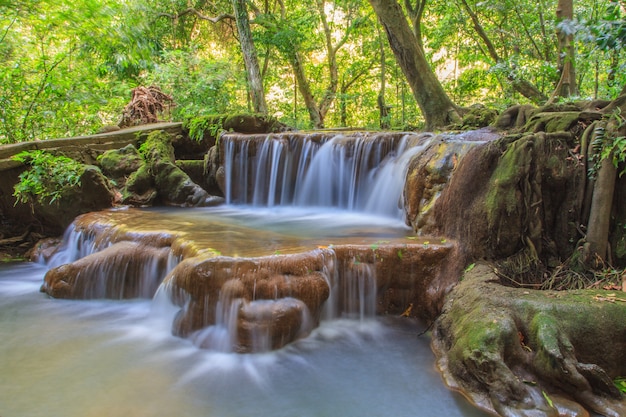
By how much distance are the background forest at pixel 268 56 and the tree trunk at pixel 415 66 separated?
1.75 ft

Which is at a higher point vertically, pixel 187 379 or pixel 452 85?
pixel 452 85

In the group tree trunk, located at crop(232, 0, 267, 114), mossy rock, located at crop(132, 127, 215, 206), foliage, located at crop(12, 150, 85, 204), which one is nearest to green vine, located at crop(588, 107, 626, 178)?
mossy rock, located at crop(132, 127, 215, 206)

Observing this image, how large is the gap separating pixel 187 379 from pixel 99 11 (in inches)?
218

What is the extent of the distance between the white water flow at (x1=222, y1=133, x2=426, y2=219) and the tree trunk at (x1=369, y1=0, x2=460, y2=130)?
2.42 m

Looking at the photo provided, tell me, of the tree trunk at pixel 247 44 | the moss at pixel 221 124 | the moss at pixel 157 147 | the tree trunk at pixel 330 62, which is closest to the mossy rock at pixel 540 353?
the moss at pixel 157 147

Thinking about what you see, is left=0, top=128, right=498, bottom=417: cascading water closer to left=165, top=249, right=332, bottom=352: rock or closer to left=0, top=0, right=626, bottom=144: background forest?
left=165, top=249, right=332, bottom=352: rock

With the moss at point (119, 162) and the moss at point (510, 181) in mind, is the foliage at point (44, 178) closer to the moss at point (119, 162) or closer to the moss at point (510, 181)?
the moss at point (119, 162)

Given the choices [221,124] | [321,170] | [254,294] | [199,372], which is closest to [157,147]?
[221,124]

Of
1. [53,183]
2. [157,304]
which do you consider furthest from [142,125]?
[157,304]

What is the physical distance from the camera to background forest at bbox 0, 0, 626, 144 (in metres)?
6.45

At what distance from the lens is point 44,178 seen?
7172 mm

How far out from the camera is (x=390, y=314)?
180 inches

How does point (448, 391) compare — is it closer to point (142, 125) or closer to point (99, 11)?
point (99, 11)

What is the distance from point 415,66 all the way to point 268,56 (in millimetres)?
8987
